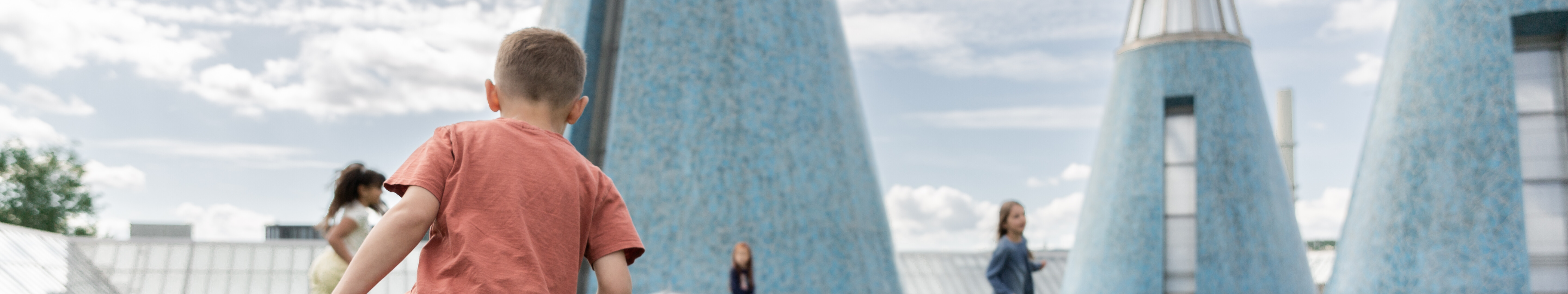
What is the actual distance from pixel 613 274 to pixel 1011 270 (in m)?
4.19

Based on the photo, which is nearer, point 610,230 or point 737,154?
point 610,230

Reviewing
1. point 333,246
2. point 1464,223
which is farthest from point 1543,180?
point 333,246

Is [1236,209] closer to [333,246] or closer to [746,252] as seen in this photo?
[746,252]

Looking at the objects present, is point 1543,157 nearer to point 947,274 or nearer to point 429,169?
point 947,274

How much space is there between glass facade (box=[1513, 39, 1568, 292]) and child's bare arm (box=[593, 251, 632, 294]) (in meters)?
10.5

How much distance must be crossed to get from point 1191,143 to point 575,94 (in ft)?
39.8

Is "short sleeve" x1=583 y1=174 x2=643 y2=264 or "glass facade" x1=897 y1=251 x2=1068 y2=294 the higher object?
"short sleeve" x1=583 y1=174 x2=643 y2=264

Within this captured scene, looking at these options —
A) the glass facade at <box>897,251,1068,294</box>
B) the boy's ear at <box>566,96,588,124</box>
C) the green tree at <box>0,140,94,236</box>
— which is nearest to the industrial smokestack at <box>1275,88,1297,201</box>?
the glass facade at <box>897,251,1068,294</box>

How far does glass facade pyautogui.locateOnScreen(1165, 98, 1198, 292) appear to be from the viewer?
12359 millimetres

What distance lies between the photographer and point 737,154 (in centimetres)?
946

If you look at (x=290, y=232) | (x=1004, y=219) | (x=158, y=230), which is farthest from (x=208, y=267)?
(x=1004, y=219)

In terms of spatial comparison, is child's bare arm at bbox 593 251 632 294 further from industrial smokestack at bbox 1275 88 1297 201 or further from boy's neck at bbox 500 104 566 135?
industrial smokestack at bbox 1275 88 1297 201

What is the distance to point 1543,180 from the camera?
949cm

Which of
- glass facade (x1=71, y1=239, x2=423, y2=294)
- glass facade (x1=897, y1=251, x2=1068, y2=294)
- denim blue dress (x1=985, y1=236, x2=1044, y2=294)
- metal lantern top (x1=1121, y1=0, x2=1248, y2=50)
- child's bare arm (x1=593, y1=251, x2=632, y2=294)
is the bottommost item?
glass facade (x1=897, y1=251, x2=1068, y2=294)
